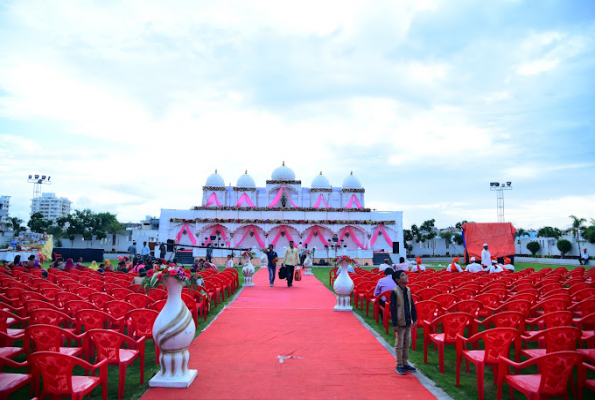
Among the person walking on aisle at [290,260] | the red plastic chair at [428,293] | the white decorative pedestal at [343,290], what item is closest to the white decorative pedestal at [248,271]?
the person walking on aisle at [290,260]

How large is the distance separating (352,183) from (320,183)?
369cm

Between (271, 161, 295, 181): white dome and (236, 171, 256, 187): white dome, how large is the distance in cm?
240

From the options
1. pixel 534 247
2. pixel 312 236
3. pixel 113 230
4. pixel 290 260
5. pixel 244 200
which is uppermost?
pixel 244 200

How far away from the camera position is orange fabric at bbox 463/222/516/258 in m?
27.1

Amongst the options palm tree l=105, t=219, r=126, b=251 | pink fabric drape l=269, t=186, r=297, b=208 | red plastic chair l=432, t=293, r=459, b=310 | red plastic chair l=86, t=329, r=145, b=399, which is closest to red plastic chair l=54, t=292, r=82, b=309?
red plastic chair l=86, t=329, r=145, b=399

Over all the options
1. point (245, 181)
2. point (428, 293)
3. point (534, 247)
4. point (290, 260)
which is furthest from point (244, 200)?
point (428, 293)

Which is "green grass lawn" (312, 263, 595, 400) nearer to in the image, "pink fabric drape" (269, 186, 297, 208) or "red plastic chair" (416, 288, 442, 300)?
"red plastic chair" (416, 288, 442, 300)

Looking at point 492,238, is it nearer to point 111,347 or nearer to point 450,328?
point 450,328

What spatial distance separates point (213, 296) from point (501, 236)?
22296 millimetres

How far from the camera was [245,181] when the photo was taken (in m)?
44.2

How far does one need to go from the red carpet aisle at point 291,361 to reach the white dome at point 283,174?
33085 mm

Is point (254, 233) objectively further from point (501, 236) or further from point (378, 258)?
point (501, 236)

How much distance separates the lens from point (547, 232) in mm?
55312

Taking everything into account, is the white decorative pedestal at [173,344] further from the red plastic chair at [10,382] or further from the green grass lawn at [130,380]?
the red plastic chair at [10,382]
